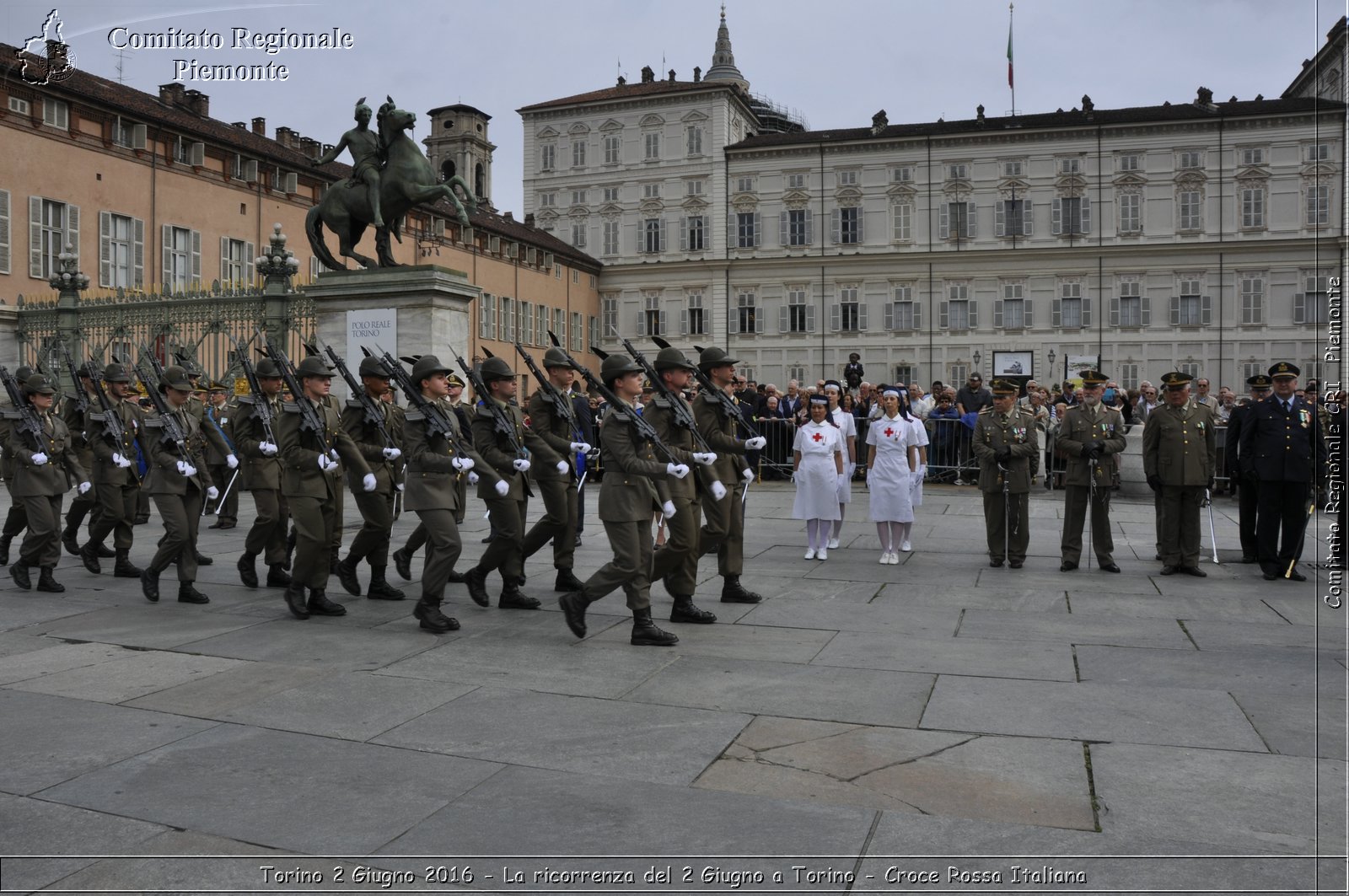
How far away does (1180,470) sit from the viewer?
11.0 metres

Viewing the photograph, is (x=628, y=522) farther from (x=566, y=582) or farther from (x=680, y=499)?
(x=566, y=582)

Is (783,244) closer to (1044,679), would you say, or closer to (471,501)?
(471,501)

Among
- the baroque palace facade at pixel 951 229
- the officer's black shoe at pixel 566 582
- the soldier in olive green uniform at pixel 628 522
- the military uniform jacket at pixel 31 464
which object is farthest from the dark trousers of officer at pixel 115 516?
the baroque palace facade at pixel 951 229

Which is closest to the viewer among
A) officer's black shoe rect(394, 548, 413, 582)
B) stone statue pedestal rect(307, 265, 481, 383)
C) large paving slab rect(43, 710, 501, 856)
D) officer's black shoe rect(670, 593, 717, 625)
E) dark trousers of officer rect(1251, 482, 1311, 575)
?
large paving slab rect(43, 710, 501, 856)

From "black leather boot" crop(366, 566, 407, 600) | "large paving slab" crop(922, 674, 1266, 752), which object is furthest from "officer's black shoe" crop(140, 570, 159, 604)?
"large paving slab" crop(922, 674, 1266, 752)

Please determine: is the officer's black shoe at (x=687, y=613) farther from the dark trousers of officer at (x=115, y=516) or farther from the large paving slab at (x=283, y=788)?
the dark trousers of officer at (x=115, y=516)

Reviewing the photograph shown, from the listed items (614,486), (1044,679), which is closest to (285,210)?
(614,486)

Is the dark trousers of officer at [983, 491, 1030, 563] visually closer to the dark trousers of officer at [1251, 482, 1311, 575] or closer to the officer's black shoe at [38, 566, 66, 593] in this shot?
the dark trousers of officer at [1251, 482, 1311, 575]

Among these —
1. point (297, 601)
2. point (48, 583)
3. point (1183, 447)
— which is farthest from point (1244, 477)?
point (48, 583)

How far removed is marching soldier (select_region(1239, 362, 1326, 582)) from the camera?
10.7 metres

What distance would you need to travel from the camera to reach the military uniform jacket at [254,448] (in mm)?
9516

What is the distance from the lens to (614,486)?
773 centimetres

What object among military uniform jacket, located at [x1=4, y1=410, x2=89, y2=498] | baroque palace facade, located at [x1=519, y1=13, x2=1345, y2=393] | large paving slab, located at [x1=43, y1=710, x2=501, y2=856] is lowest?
large paving slab, located at [x1=43, y1=710, x2=501, y2=856]

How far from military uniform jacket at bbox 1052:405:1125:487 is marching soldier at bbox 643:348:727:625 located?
4.62 metres
